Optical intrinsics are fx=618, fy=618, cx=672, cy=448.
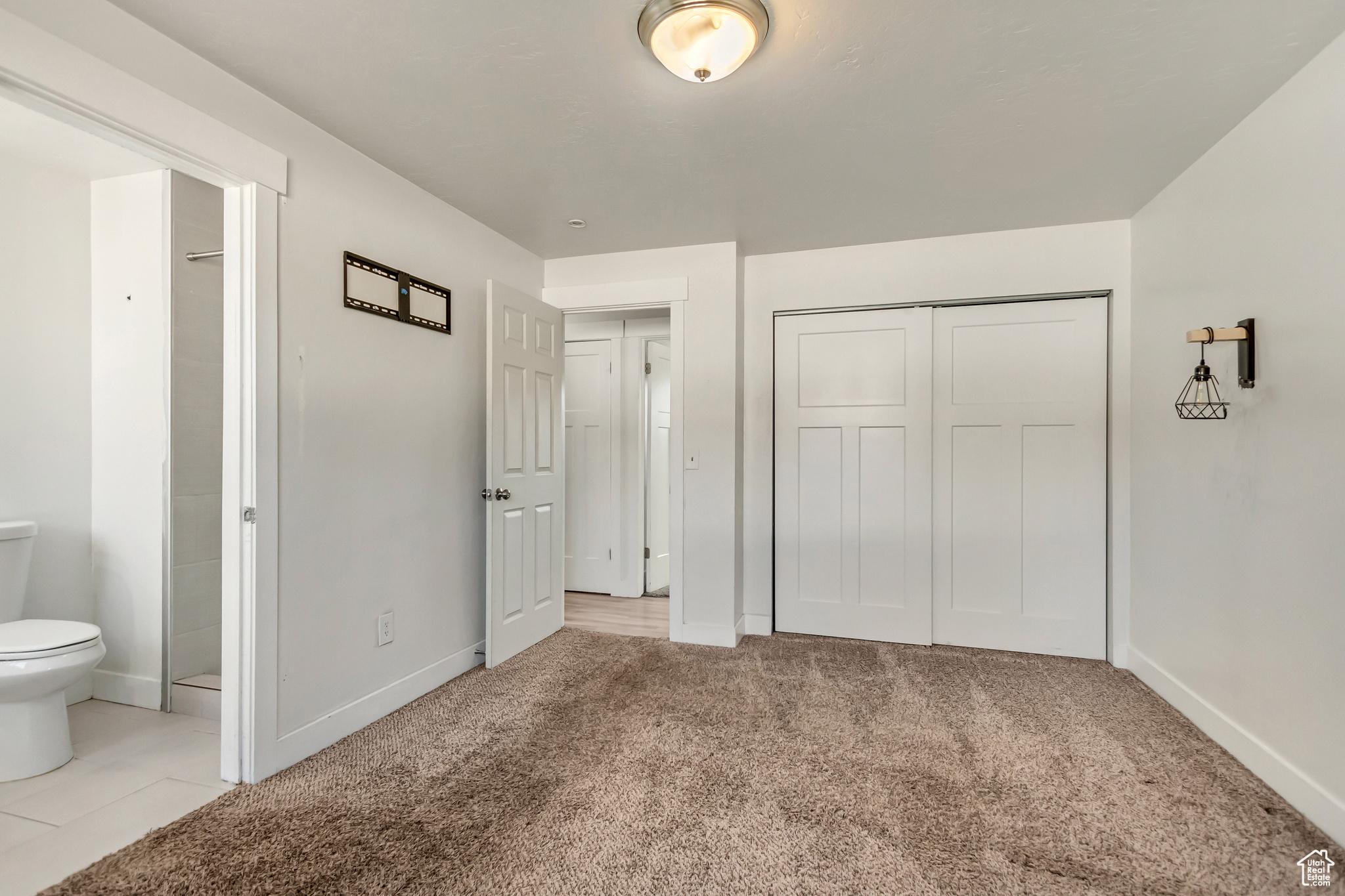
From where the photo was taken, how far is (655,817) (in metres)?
1.80

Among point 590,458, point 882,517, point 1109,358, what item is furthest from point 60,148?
point 1109,358

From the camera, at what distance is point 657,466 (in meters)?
4.81

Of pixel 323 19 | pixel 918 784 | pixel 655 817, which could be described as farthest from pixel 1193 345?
pixel 323 19

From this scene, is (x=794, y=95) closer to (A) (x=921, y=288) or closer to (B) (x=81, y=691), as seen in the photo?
(A) (x=921, y=288)

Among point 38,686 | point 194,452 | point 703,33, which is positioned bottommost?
point 38,686

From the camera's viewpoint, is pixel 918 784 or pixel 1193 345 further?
pixel 1193 345

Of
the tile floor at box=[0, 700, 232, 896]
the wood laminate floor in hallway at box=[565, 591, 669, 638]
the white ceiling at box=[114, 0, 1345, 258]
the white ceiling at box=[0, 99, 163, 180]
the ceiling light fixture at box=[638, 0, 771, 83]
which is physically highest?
the white ceiling at box=[0, 99, 163, 180]

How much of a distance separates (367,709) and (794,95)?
270cm

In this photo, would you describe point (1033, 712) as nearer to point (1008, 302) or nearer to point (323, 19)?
point (1008, 302)

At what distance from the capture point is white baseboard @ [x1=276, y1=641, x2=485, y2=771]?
211 cm

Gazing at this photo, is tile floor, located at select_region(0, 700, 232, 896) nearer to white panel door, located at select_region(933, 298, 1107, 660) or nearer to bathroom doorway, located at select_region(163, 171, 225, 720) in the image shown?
bathroom doorway, located at select_region(163, 171, 225, 720)

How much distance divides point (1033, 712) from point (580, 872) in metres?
1.95

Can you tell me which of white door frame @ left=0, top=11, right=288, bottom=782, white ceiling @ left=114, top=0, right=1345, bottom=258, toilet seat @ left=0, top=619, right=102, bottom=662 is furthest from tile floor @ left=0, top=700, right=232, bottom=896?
white ceiling @ left=114, top=0, right=1345, bottom=258

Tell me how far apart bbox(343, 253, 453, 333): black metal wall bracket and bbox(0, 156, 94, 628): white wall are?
1.37m
